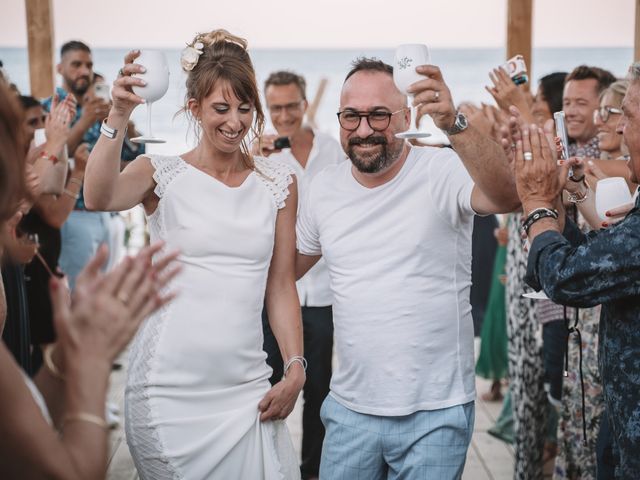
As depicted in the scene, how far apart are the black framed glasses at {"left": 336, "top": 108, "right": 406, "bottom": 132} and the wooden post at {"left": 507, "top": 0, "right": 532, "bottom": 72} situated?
3.24 metres

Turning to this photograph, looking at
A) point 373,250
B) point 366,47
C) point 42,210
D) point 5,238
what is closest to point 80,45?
point 42,210

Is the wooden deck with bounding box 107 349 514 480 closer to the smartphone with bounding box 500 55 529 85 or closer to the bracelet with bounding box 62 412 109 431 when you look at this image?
the smartphone with bounding box 500 55 529 85

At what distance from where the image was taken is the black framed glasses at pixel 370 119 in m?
2.28

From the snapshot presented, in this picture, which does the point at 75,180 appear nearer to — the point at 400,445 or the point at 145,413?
the point at 145,413

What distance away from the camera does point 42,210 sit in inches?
144

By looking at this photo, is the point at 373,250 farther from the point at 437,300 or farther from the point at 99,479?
the point at 99,479

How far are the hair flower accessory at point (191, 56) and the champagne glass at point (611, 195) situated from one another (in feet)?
3.89

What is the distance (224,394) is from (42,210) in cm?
197

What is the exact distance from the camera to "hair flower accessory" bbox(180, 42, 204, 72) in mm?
2211

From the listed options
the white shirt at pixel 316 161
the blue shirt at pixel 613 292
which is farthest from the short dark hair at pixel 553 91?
the blue shirt at pixel 613 292

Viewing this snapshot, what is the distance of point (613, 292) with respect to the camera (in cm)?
160

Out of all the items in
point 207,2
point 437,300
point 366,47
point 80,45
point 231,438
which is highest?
point 207,2

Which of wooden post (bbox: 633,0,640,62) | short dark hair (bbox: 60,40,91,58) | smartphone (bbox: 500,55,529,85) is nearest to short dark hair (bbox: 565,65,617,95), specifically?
wooden post (bbox: 633,0,640,62)

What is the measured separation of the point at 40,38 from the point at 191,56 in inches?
145
